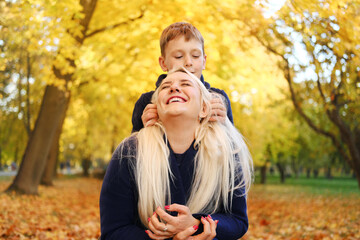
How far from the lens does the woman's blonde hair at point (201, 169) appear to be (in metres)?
2.31

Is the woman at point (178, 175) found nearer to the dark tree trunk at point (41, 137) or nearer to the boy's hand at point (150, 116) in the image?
the boy's hand at point (150, 116)

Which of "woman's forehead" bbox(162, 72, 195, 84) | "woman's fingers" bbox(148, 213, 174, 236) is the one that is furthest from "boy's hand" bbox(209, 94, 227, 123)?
"woman's fingers" bbox(148, 213, 174, 236)

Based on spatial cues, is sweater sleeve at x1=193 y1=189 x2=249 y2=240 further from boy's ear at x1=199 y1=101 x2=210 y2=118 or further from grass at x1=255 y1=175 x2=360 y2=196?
grass at x1=255 y1=175 x2=360 y2=196

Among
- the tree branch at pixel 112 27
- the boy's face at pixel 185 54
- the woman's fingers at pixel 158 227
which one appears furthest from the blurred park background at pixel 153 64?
the woman's fingers at pixel 158 227

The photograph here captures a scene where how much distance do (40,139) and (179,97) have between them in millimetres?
10027

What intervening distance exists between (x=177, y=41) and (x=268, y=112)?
21.2 metres

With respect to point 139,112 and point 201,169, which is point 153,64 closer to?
point 139,112

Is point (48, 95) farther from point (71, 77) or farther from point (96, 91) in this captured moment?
point (96, 91)

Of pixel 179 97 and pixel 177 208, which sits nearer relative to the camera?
pixel 177 208

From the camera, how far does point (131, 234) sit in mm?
2256

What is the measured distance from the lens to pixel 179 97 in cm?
236

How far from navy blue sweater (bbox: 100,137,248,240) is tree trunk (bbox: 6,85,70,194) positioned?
30.3 ft

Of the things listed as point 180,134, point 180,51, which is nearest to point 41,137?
point 180,51

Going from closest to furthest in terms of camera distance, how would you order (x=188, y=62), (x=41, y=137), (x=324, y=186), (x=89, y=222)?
(x=188, y=62) < (x=89, y=222) < (x=41, y=137) < (x=324, y=186)
